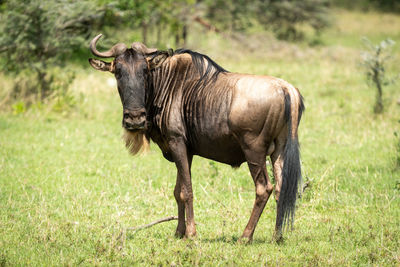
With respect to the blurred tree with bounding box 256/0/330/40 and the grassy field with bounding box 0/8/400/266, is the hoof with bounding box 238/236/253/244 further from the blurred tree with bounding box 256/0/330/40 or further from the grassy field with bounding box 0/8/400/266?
the blurred tree with bounding box 256/0/330/40

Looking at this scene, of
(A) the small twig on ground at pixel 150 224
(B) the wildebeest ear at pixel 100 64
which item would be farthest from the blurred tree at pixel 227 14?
(B) the wildebeest ear at pixel 100 64

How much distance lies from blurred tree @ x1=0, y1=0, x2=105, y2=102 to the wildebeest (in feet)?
24.6

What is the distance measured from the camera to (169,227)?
6.62 metres

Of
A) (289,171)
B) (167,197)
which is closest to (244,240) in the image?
(289,171)

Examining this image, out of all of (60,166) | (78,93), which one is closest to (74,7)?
(78,93)

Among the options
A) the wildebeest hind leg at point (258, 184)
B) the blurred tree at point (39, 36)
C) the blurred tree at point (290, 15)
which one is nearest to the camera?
the wildebeest hind leg at point (258, 184)

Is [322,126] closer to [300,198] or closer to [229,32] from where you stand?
[300,198]

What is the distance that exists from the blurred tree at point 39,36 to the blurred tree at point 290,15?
16.2 m

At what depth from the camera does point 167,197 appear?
7582 millimetres

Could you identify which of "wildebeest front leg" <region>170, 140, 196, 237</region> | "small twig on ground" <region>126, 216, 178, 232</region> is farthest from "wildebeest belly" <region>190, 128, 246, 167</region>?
"small twig on ground" <region>126, 216, 178, 232</region>

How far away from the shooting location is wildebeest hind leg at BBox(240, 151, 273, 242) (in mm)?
5625

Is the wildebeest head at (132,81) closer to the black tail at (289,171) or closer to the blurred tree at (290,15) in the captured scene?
the black tail at (289,171)

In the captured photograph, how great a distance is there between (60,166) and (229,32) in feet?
49.8

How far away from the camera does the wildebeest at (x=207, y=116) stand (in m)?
5.57
